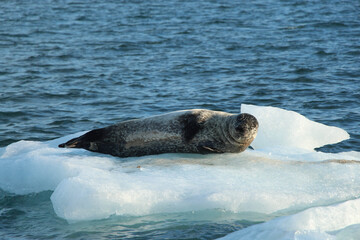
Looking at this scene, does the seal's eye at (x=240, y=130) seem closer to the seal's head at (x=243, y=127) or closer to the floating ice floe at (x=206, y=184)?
the seal's head at (x=243, y=127)

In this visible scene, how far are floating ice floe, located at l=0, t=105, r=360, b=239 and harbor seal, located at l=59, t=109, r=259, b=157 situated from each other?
0.37ft

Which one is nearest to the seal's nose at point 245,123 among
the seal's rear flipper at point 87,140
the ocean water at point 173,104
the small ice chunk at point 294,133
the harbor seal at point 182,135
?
the harbor seal at point 182,135

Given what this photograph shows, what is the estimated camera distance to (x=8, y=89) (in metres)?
11.5

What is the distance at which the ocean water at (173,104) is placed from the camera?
5.30m

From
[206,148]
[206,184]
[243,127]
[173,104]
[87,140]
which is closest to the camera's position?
[206,184]

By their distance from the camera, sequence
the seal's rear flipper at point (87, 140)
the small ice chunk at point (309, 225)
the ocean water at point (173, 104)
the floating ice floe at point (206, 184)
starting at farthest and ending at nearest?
the seal's rear flipper at point (87, 140), the ocean water at point (173, 104), the floating ice floe at point (206, 184), the small ice chunk at point (309, 225)

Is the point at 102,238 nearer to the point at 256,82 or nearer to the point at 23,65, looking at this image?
the point at 256,82

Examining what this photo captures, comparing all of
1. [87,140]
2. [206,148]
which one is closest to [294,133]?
[206,148]

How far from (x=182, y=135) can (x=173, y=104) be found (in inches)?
156

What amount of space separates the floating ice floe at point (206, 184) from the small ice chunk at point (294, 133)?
0.72 metres

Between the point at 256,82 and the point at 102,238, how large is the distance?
24.0ft

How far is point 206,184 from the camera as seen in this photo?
5.65 m

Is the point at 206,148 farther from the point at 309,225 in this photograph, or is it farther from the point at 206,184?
the point at 309,225

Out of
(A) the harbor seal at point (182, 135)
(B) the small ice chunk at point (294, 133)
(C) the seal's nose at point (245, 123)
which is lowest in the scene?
(B) the small ice chunk at point (294, 133)
